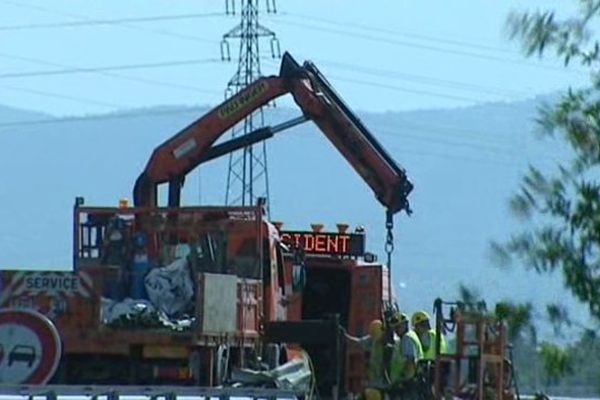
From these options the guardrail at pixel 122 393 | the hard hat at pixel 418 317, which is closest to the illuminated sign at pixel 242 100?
the hard hat at pixel 418 317

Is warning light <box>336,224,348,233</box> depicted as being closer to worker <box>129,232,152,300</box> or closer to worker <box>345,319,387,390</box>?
worker <box>345,319,387,390</box>

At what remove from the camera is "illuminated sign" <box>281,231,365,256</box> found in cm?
3159

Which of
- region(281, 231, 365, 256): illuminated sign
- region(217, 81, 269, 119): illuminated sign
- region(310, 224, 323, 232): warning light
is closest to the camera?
region(281, 231, 365, 256): illuminated sign

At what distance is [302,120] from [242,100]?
3.25 ft

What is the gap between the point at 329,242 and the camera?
1254 inches

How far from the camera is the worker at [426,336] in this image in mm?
27234

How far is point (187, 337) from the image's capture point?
86.2 ft

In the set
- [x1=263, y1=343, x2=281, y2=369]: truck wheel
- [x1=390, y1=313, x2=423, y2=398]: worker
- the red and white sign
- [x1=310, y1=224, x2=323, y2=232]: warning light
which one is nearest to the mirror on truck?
[x1=263, y1=343, x2=281, y2=369]: truck wheel

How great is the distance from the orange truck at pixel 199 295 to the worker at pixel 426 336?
1082mm

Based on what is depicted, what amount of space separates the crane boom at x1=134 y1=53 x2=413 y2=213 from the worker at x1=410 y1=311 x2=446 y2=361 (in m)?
5.58

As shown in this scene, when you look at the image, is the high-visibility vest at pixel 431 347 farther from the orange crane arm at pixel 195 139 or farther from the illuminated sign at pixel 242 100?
the illuminated sign at pixel 242 100

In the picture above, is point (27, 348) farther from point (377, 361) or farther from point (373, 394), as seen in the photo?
point (377, 361)

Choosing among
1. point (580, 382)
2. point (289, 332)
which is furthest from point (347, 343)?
point (580, 382)

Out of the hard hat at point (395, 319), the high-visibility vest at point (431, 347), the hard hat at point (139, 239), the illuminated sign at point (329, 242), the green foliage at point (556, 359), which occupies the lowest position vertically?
the green foliage at point (556, 359)
